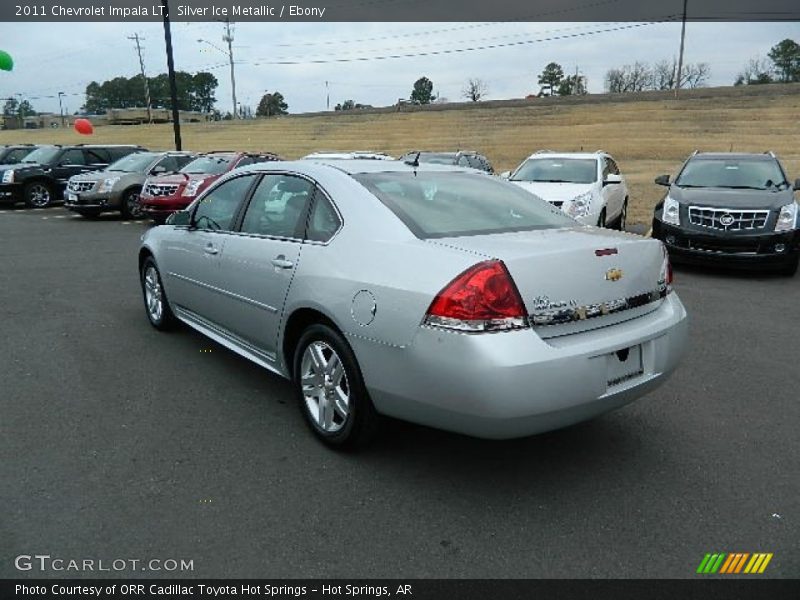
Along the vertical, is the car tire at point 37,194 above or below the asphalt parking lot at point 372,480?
above

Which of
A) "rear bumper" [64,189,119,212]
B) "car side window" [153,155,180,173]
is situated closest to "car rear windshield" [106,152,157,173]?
"car side window" [153,155,180,173]

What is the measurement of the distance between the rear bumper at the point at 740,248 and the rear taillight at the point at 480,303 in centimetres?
637

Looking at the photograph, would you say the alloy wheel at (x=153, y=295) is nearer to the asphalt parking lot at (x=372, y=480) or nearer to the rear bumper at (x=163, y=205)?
the asphalt parking lot at (x=372, y=480)

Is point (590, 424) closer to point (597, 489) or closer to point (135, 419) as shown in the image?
point (597, 489)

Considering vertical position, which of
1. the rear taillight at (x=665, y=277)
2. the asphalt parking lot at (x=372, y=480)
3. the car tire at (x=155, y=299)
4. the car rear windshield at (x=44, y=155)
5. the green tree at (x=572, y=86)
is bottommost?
the asphalt parking lot at (x=372, y=480)

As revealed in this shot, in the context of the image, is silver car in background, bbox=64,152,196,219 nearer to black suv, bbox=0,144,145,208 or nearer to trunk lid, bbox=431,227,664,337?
black suv, bbox=0,144,145,208

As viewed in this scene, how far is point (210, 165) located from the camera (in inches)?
548

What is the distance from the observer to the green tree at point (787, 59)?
8500cm

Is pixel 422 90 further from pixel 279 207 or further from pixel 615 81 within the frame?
pixel 279 207

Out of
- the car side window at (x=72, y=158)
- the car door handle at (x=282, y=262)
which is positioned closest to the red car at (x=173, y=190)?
the car side window at (x=72, y=158)

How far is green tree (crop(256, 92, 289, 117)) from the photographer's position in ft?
403

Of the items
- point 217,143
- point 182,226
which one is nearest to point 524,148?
point 217,143

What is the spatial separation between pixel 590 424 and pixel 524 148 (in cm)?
3576

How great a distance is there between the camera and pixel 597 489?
121 inches
